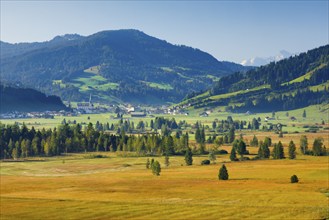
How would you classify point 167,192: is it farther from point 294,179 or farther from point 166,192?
point 294,179

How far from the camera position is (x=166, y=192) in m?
116

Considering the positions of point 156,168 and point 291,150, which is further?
point 291,150

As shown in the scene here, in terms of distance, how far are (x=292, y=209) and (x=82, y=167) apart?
109296 millimetres

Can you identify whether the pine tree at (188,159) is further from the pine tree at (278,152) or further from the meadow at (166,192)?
the pine tree at (278,152)

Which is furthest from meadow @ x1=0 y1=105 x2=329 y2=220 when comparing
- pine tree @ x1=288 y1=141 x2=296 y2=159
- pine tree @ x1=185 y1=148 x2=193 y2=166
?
pine tree @ x1=288 y1=141 x2=296 y2=159

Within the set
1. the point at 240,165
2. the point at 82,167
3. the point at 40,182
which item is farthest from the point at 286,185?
the point at 82,167

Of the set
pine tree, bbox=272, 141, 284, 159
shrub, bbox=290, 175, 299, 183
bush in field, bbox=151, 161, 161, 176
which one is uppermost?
pine tree, bbox=272, 141, 284, 159

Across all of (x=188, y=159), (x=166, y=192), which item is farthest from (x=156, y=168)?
(x=188, y=159)

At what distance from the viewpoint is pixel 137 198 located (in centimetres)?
10838

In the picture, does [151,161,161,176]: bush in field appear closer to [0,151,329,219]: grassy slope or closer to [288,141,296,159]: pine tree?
[0,151,329,219]: grassy slope

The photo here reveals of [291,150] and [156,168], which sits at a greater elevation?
[291,150]

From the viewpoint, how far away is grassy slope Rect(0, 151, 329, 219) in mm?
89312

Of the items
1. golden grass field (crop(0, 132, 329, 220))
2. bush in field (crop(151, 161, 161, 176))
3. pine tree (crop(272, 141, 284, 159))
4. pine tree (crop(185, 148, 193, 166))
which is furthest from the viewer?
pine tree (crop(272, 141, 284, 159))

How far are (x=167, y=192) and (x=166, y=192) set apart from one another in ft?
0.80
